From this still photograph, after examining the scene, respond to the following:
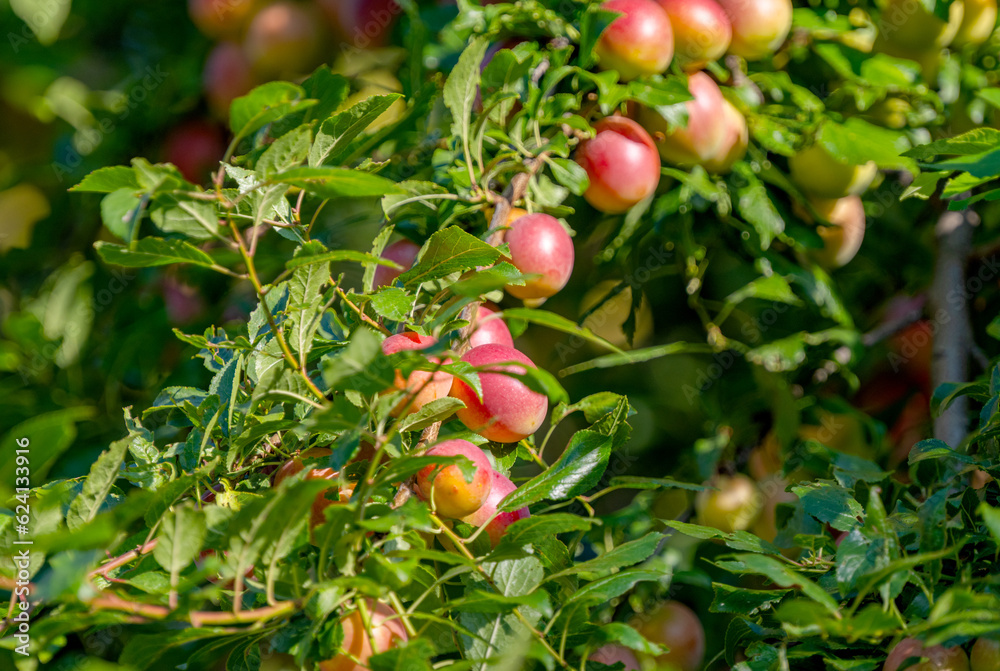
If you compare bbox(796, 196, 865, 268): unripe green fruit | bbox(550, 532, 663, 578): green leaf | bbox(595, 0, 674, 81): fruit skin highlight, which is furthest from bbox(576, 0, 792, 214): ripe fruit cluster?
bbox(550, 532, 663, 578): green leaf

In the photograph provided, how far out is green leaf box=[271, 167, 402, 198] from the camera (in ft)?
1.26

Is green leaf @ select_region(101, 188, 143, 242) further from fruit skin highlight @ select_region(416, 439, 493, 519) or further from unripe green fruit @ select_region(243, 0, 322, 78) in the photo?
unripe green fruit @ select_region(243, 0, 322, 78)

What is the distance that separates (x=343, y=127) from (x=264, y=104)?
0.09 meters

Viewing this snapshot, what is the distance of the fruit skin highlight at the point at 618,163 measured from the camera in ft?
2.33

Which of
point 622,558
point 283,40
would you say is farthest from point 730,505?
point 283,40

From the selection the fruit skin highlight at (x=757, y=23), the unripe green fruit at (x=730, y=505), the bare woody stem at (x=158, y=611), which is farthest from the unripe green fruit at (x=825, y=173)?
the bare woody stem at (x=158, y=611)

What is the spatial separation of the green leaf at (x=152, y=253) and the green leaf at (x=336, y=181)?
0.18ft

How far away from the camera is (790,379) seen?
94cm

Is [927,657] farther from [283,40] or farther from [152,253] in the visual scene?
[283,40]

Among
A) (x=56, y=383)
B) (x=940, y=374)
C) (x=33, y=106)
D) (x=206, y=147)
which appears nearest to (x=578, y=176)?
(x=940, y=374)

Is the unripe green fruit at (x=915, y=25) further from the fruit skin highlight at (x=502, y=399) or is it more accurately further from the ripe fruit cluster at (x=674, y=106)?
the fruit skin highlight at (x=502, y=399)

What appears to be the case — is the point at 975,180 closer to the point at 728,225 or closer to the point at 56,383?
the point at 728,225

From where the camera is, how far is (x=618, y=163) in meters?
0.71

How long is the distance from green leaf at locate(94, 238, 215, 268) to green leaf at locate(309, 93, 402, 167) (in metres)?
0.12
